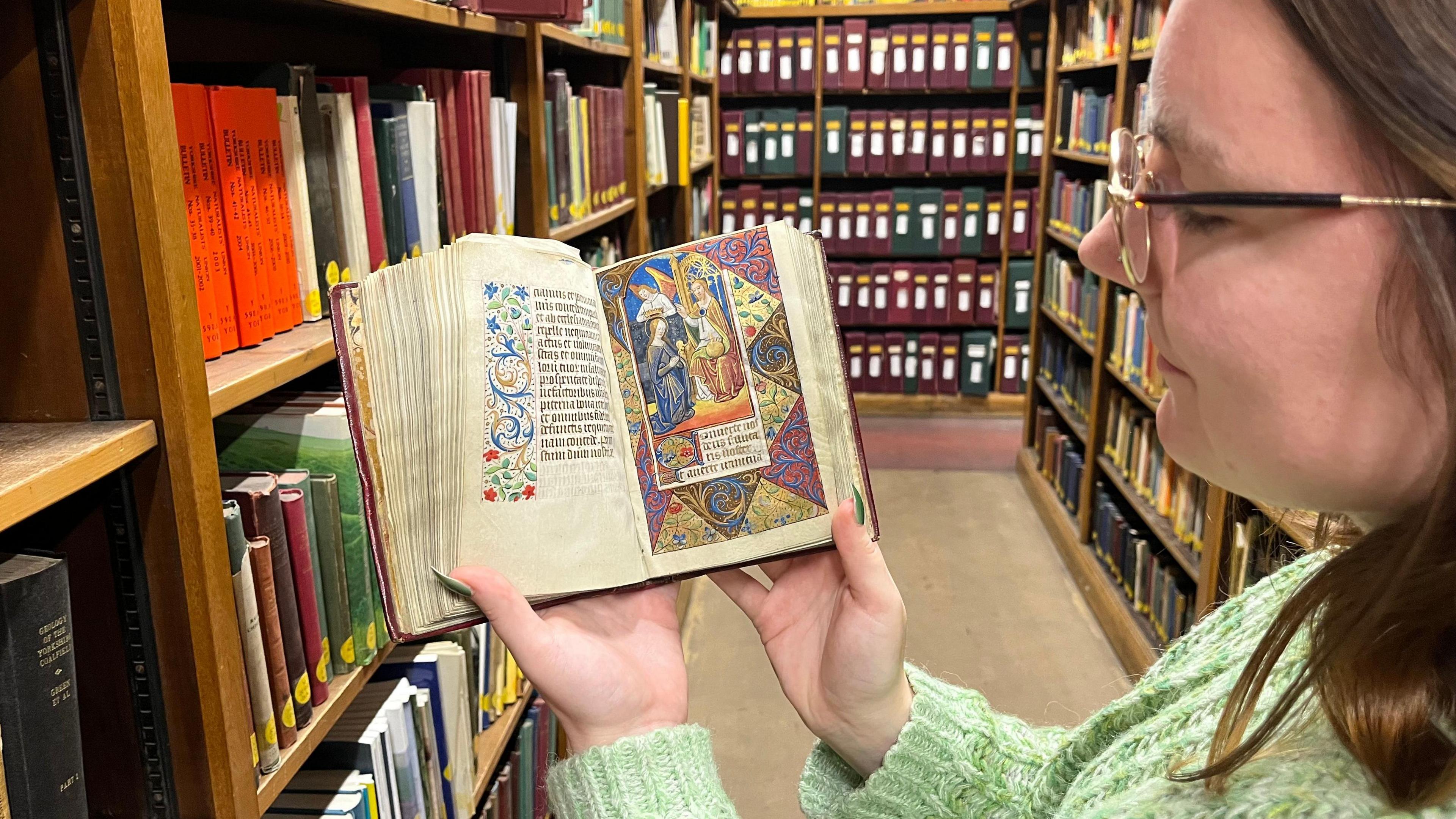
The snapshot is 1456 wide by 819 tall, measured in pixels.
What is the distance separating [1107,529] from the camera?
11.2ft

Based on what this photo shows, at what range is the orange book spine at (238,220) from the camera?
1.01 metres

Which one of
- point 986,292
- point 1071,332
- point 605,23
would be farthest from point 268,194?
point 986,292

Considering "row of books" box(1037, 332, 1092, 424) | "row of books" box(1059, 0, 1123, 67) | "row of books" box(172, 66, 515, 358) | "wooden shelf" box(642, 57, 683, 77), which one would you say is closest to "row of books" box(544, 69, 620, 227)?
"wooden shelf" box(642, 57, 683, 77)

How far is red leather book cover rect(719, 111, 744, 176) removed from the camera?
5449mm

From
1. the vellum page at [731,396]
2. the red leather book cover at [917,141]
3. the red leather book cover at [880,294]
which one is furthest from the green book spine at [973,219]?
the vellum page at [731,396]

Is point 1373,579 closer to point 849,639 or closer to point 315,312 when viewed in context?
point 849,639

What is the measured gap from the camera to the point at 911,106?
5664 millimetres

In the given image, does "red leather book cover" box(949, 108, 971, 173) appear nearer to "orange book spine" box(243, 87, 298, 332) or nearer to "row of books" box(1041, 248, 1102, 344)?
"row of books" box(1041, 248, 1102, 344)

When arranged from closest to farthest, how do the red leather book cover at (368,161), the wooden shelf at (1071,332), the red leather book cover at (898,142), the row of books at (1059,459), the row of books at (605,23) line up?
1. the red leather book cover at (368,161)
2. the row of books at (605,23)
3. the wooden shelf at (1071,332)
4. the row of books at (1059,459)
5. the red leather book cover at (898,142)

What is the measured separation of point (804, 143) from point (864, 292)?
0.86 m

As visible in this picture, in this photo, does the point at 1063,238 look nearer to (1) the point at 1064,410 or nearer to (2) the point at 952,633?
(1) the point at 1064,410

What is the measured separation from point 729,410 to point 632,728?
289 mm

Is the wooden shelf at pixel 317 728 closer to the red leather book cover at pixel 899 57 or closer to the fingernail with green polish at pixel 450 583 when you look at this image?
the fingernail with green polish at pixel 450 583

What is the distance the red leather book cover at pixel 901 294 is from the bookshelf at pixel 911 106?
13 centimetres
